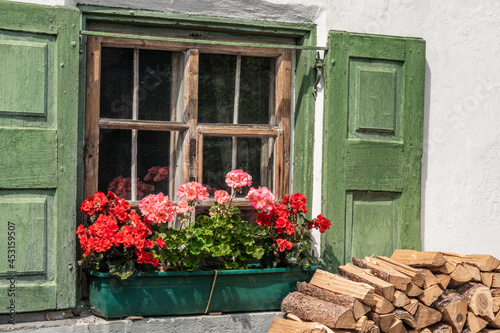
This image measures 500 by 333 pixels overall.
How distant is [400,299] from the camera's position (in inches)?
137

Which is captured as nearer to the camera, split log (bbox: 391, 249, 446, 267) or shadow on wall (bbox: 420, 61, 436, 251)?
split log (bbox: 391, 249, 446, 267)

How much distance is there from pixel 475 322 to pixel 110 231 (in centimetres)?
224

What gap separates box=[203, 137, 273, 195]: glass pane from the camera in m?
3.96

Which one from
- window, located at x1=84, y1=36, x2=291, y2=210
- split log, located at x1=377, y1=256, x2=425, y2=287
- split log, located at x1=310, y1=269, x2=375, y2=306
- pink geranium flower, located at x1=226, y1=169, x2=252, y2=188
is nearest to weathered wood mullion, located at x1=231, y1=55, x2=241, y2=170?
window, located at x1=84, y1=36, x2=291, y2=210

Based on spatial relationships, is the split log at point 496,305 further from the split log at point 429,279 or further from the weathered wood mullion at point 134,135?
the weathered wood mullion at point 134,135

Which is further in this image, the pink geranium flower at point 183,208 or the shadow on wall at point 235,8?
the shadow on wall at point 235,8

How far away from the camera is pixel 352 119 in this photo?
3.97 metres

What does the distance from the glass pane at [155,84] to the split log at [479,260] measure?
78.2 inches

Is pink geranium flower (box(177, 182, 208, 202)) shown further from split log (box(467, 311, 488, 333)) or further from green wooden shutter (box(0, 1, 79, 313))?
split log (box(467, 311, 488, 333))

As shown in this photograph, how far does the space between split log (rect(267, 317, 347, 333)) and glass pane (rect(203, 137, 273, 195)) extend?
907 mm

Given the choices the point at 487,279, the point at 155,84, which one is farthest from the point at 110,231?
the point at 487,279

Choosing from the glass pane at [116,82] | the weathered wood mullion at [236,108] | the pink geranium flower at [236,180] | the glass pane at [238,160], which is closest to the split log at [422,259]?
the glass pane at [238,160]

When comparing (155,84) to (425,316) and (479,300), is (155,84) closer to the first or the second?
(425,316)

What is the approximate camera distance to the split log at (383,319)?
3.40 metres
